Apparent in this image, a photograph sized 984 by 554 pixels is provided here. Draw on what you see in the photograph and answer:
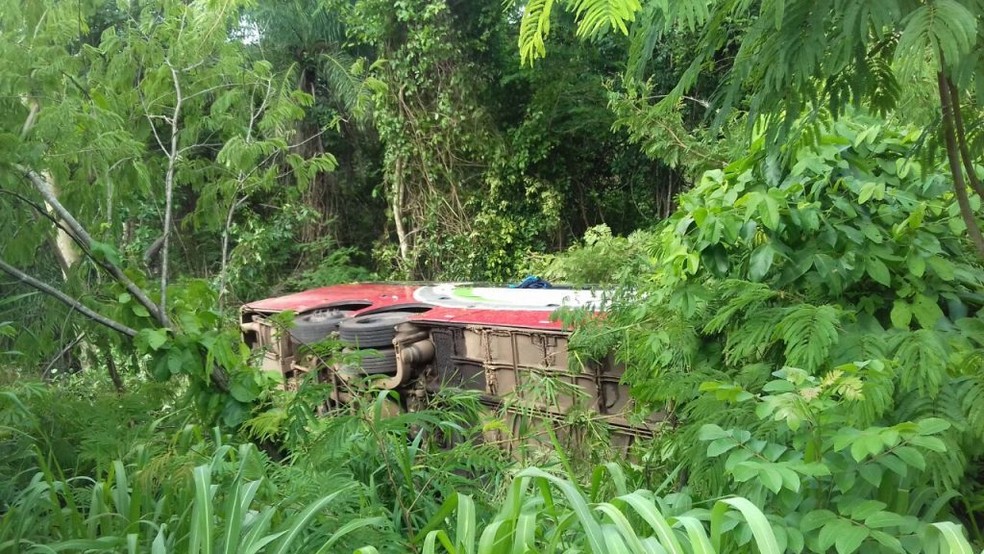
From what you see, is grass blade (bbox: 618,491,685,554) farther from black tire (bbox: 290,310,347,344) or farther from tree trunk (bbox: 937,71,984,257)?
black tire (bbox: 290,310,347,344)

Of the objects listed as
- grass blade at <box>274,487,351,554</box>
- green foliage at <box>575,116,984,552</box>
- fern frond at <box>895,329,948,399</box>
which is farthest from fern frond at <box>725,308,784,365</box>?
grass blade at <box>274,487,351,554</box>

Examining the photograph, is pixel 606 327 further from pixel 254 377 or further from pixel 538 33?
pixel 538 33

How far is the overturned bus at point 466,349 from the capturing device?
3.84 metres

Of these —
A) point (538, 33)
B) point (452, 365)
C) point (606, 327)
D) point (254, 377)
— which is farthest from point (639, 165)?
point (538, 33)

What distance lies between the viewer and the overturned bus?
12.6 ft

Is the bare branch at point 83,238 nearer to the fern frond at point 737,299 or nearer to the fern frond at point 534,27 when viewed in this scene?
the fern frond at point 534,27

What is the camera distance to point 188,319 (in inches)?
116

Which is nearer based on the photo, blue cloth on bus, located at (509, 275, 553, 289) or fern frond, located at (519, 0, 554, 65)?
fern frond, located at (519, 0, 554, 65)

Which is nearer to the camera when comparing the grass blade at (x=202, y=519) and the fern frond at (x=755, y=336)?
the grass blade at (x=202, y=519)

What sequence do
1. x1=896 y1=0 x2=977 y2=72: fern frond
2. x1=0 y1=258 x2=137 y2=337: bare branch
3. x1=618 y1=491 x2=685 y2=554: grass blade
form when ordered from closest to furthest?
1. x1=896 y1=0 x2=977 y2=72: fern frond
2. x1=618 y1=491 x2=685 y2=554: grass blade
3. x1=0 y1=258 x2=137 y2=337: bare branch

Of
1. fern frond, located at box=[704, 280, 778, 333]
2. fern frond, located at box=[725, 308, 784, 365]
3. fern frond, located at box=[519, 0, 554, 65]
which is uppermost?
fern frond, located at box=[519, 0, 554, 65]

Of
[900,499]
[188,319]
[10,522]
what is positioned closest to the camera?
[900,499]

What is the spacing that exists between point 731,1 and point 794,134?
60 cm

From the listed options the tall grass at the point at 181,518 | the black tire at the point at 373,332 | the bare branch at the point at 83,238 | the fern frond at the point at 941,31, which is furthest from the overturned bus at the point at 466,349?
the fern frond at the point at 941,31
